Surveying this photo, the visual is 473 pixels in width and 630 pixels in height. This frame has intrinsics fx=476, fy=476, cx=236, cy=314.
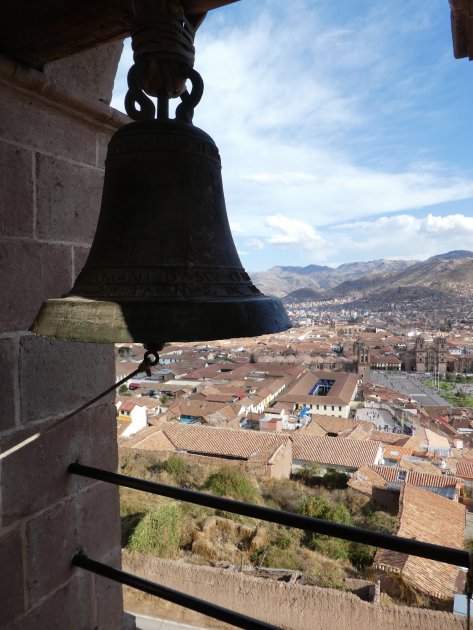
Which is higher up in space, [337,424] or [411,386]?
[337,424]

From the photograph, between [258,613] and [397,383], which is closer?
[258,613]

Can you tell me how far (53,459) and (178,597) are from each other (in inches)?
20.8

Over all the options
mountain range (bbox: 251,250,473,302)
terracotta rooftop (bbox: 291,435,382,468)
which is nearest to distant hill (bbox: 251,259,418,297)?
mountain range (bbox: 251,250,473,302)

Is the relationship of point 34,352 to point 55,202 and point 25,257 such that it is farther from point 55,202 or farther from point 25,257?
point 55,202

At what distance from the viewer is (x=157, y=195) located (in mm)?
1114

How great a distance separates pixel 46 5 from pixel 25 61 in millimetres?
222

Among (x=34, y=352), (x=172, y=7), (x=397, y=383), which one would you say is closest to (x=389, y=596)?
(x=34, y=352)

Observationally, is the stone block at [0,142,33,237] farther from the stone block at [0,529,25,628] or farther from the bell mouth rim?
the stone block at [0,529,25,628]

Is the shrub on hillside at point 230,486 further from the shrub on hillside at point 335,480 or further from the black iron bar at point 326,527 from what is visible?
the black iron bar at point 326,527

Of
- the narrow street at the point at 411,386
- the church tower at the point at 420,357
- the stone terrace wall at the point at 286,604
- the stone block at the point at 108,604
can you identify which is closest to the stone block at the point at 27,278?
the stone block at the point at 108,604

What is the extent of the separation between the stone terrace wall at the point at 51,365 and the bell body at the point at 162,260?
0.28 m

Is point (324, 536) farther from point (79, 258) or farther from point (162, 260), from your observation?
point (162, 260)

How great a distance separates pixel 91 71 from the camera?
4.91 feet

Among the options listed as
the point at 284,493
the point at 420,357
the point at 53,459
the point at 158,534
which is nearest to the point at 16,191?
the point at 53,459
